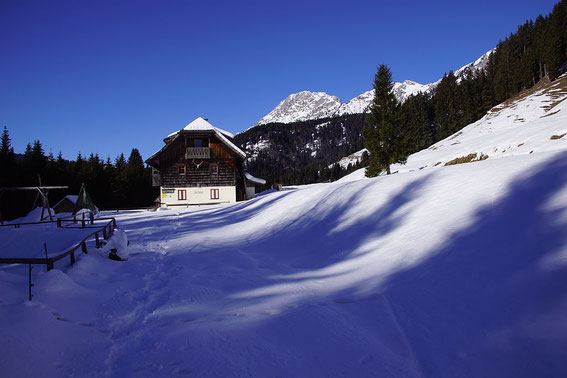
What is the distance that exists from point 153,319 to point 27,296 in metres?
1.95

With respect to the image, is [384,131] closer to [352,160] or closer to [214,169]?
[214,169]

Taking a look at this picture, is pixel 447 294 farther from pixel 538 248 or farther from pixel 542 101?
pixel 542 101

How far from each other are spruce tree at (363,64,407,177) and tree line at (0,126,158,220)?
41.9 meters

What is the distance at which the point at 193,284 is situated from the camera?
575cm

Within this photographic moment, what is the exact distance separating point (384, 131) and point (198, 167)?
20387 mm

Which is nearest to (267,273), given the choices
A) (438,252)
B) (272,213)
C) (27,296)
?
(438,252)

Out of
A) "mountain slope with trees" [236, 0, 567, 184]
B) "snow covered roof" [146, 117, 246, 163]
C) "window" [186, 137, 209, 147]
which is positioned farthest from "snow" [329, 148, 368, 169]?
"window" [186, 137, 209, 147]

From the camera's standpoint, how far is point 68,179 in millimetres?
49625

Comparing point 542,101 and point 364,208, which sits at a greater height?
point 542,101

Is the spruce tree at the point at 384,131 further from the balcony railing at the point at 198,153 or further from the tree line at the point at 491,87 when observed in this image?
the balcony railing at the point at 198,153

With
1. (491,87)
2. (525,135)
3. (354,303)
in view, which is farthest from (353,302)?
(491,87)

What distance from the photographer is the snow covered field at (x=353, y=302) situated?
9.81 ft

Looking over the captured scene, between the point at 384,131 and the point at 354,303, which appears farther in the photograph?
the point at 384,131

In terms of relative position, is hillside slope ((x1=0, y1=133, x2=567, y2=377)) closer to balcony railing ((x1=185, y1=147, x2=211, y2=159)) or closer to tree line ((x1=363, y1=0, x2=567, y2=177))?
balcony railing ((x1=185, y1=147, x2=211, y2=159))
